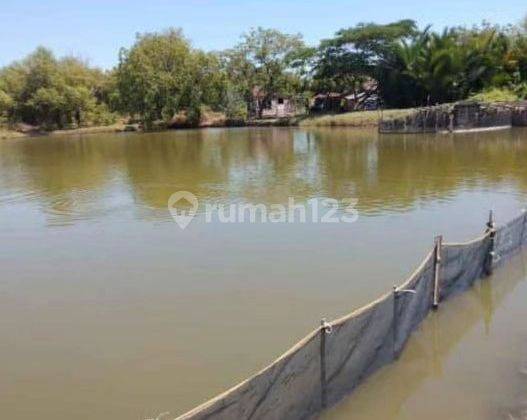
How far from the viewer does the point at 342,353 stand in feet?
16.7

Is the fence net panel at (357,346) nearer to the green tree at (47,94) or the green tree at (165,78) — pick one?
the green tree at (165,78)

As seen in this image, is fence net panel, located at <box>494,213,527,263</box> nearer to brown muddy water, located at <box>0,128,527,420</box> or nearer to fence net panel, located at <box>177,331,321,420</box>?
brown muddy water, located at <box>0,128,527,420</box>

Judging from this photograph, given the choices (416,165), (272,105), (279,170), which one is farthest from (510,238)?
(272,105)

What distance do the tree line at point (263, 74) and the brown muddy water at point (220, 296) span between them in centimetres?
3243

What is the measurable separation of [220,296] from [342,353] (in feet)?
13.1

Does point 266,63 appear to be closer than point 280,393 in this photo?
No

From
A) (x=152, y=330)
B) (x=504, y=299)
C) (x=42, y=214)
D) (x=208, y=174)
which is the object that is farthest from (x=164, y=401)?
(x=208, y=174)

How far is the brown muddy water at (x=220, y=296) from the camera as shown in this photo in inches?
240

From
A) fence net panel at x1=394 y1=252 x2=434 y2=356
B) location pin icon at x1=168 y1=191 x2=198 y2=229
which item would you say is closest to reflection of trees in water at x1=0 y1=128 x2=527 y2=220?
location pin icon at x1=168 y1=191 x2=198 y2=229


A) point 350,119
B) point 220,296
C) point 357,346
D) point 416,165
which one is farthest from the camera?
point 350,119

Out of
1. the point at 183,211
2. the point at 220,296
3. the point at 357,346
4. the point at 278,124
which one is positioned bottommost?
the point at 220,296

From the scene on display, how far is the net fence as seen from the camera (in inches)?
157

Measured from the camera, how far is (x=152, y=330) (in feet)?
25.2

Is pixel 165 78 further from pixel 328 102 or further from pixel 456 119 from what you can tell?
pixel 456 119
